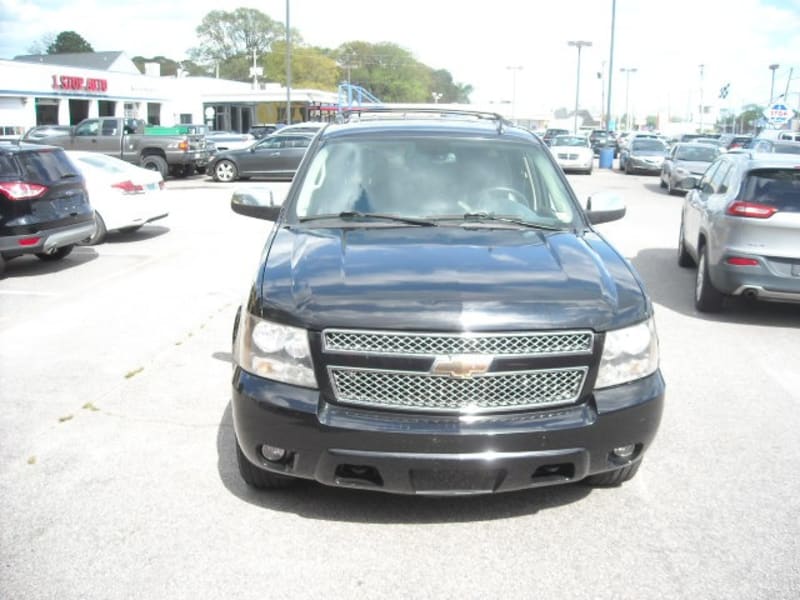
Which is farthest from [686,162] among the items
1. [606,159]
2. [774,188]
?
[774,188]

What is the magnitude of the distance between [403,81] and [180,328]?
137584 millimetres

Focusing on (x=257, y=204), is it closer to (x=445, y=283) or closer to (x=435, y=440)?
(x=445, y=283)

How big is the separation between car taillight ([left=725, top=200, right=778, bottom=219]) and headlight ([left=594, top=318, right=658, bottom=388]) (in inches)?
185

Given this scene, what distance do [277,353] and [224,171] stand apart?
928 inches

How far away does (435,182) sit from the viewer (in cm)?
497

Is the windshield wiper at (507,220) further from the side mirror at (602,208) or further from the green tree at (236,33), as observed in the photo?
the green tree at (236,33)

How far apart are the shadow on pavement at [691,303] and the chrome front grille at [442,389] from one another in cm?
540

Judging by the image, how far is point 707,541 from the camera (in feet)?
12.1

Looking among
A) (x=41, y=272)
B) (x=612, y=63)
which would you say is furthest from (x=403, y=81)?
(x=41, y=272)

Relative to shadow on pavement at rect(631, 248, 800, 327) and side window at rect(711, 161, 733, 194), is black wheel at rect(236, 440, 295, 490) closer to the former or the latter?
shadow on pavement at rect(631, 248, 800, 327)

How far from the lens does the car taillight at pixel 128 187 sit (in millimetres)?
13312

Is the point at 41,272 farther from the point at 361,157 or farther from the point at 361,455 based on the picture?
the point at 361,455

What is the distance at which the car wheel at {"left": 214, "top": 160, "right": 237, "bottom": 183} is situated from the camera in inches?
1029

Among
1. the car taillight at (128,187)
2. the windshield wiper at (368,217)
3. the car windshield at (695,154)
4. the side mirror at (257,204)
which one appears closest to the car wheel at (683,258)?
the side mirror at (257,204)
